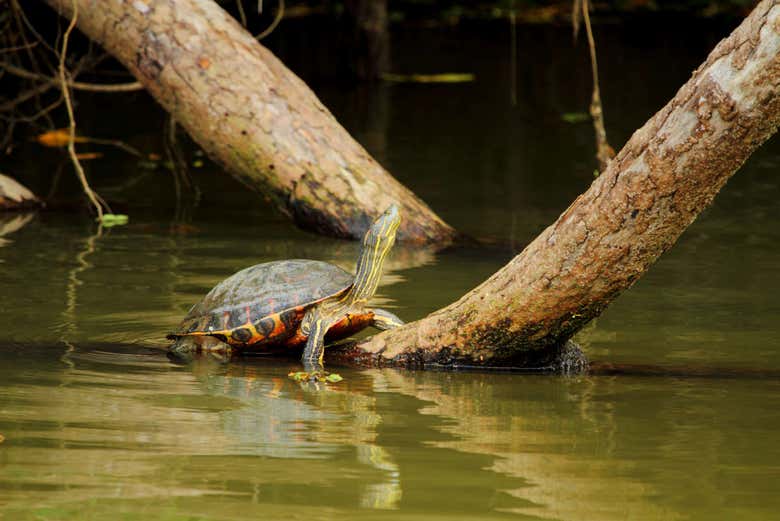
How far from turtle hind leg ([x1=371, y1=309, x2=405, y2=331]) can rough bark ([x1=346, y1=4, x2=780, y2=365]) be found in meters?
0.30

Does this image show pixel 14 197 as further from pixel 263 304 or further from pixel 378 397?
pixel 378 397

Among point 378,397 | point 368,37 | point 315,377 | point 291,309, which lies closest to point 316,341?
point 291,309

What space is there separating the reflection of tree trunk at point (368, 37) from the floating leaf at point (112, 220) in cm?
702

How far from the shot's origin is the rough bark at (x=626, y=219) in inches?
154

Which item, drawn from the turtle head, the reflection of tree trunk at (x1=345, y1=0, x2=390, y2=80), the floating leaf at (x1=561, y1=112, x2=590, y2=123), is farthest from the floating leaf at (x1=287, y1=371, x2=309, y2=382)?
the reflection of tree trunk at (x1=345, y1=0, x2=390, y2=80)

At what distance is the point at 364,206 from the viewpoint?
299 inches

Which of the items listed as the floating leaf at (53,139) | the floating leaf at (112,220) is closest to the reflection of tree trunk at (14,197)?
the floating leaf at (112,220)

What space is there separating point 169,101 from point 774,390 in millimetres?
4530

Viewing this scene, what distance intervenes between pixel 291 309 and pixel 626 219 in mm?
1440

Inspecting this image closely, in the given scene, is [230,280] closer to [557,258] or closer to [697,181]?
[557,258]

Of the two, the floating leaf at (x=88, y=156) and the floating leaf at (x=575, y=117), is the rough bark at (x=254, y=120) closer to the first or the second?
the floating leaf at (x=88, y=156)

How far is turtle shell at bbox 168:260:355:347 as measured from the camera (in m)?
5.00

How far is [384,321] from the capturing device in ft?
17.0

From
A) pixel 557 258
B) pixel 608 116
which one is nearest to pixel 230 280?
pixel 557 258
